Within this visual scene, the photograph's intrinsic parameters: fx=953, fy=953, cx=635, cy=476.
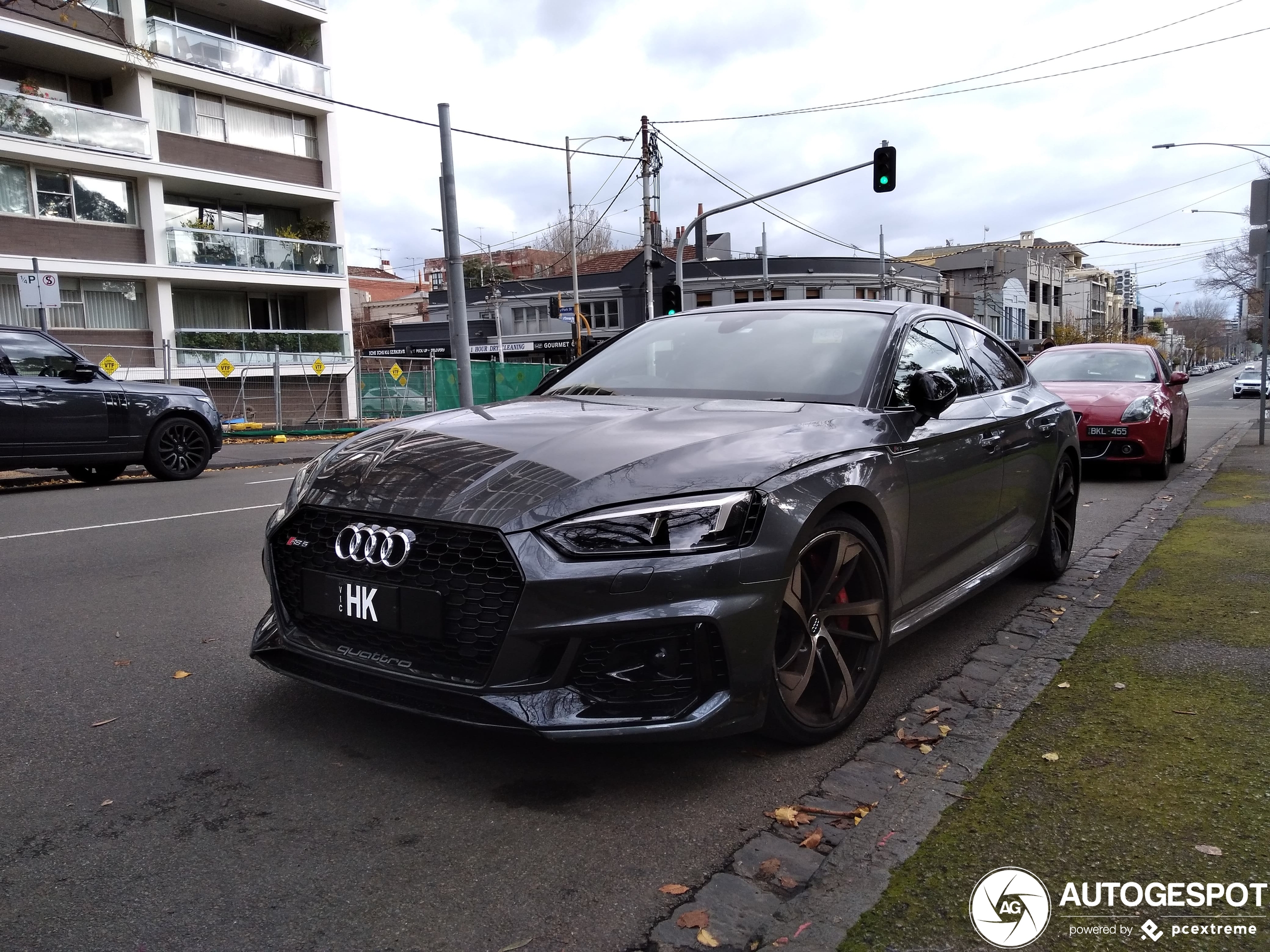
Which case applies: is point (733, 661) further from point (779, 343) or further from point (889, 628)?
point (779, 343)

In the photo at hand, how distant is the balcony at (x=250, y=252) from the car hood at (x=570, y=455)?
2669 cm

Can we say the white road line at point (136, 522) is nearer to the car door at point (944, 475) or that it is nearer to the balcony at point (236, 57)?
the car door at point (944, 475)

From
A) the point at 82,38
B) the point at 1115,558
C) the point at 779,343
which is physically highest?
the point at 82,38

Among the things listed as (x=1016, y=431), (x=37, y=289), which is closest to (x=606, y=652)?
(x=1016, y=431)

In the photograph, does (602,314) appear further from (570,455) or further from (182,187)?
(570,455)

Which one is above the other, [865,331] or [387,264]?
[387,264]

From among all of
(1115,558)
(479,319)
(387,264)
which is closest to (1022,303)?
(479,319)

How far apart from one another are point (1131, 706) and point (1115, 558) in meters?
2.97

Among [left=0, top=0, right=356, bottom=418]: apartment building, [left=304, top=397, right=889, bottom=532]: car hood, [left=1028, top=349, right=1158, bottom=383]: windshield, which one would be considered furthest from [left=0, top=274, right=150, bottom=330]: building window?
[left=304, top=397, right=889, bottom=532]: car hood

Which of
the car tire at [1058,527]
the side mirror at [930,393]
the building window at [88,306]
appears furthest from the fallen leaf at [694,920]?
the building window at [88,306]

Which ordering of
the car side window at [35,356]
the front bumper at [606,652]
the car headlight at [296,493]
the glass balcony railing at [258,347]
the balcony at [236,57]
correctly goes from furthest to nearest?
1. the glass balcony railing at [258,347]
2. the balcony at [236,57]
3. the car side window at [35,356]
4. the car headlight at [296,493]
5. the front bumper at [606,652]

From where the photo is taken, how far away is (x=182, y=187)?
27562 millimetres

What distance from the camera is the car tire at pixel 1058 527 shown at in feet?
18.0

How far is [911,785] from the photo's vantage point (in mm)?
2926
